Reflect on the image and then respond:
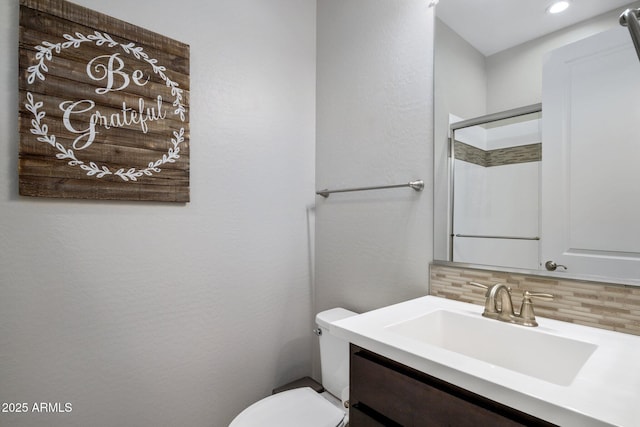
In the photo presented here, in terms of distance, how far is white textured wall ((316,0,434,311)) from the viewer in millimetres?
1294

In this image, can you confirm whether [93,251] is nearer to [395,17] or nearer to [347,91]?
[347,91]

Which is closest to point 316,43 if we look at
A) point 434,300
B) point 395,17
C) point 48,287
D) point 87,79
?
point 395,17

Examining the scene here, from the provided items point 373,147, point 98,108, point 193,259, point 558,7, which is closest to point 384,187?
point 373,147

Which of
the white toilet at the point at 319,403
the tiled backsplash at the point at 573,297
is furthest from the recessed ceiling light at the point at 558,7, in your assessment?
→ the white toilet at the point at 319,403

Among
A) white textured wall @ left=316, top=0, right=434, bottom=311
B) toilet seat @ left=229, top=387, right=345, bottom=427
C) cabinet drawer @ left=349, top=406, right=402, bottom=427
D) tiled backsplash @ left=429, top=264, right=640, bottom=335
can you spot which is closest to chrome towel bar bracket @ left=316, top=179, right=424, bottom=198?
white textured wall @ left=316, top=0, right=434, bottom=311

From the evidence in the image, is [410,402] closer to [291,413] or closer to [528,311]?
[528,311]

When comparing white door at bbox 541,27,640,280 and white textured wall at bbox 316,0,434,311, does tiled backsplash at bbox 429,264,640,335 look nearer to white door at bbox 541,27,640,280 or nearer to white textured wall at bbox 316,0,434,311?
white door at bbox 541,27,640,280

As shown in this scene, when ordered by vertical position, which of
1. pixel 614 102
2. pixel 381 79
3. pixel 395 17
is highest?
pixel 395 17

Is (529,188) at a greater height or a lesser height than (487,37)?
lesser

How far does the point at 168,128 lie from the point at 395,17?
1.15 m

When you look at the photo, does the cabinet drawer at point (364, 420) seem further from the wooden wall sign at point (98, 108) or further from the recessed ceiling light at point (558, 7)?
the recessed ceiling light at point (558, 7)

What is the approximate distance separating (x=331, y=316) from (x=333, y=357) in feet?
0.60

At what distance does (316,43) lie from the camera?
184 centimetres

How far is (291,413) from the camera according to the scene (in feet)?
3.87
